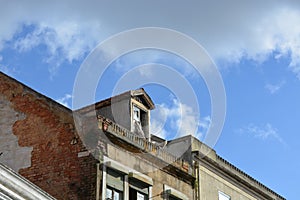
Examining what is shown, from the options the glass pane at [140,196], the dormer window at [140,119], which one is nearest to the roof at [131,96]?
the dormer window at [140,119]

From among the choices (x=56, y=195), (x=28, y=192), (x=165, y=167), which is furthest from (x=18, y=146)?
(x=28, y=192)

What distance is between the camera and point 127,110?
78.2 ft

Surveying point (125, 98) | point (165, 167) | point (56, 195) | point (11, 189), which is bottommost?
point (11, 189)

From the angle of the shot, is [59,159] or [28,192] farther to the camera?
[59,159]

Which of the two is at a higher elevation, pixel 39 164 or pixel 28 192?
pixel 39 164

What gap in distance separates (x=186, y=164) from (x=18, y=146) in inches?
245

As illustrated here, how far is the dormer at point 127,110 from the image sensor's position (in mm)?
23703

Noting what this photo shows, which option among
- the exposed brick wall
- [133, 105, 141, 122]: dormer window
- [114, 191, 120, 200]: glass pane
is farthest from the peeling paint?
[133, 105, 141, 122]: dormer window

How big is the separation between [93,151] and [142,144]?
243cm

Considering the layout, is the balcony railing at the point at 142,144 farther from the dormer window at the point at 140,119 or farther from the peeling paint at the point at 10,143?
the peeling paint at the point at 10,143

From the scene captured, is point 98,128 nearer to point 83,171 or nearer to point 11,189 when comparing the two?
point 83,171

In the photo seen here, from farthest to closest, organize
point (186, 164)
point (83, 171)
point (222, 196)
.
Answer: point (222, 196)
point (186, 164)
point (83, 171)

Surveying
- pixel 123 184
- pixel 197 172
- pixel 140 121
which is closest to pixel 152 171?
pixel 123 184

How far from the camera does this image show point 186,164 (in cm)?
2556
